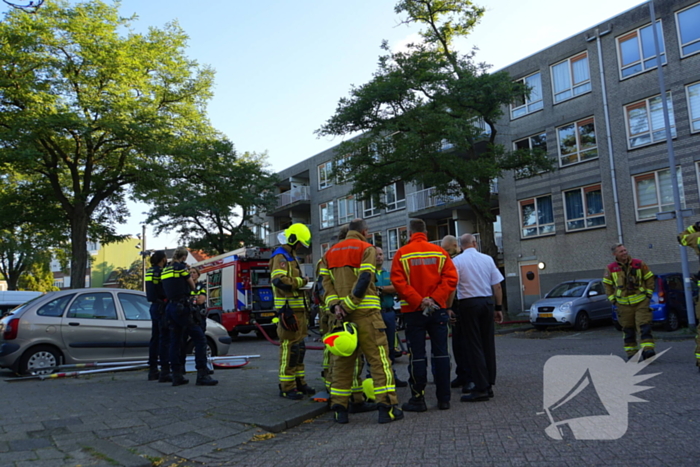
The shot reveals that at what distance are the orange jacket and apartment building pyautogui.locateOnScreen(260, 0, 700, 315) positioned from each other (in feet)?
52.7

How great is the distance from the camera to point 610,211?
874 inches

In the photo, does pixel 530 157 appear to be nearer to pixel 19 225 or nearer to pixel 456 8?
pixel 456 8

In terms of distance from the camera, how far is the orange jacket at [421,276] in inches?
226

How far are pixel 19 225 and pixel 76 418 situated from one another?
2147 cm

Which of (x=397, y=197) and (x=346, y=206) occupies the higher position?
(x=346, y=206)

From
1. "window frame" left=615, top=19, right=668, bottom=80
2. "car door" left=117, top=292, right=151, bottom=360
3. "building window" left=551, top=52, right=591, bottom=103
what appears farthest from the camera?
"building window" left=551, top=52, right=591, bottom=103

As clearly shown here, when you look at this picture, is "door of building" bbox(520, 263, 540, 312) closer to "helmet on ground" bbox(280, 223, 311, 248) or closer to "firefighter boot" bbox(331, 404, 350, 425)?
"helmet on ground" bbox(280, 223, 311, 248)

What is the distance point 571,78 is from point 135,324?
2073 cm

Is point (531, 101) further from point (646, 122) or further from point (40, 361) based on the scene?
point (40, 361)

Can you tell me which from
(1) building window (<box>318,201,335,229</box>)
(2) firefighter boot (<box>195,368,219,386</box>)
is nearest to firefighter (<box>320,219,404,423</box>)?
(2) firefighter boot (<box>195,368,219,386</box>)

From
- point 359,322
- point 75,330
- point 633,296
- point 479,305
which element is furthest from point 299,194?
point 359,322

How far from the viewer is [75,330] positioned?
31.8ft

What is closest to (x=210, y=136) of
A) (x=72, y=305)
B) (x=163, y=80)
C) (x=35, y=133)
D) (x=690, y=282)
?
Result: (x=163, y=80)

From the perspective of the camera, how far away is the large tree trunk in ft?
69.8
